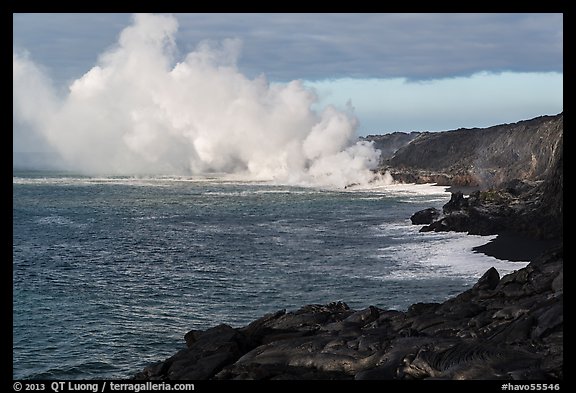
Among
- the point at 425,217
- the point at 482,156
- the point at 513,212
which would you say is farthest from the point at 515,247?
the point at 482,156

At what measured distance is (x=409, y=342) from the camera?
19.0m

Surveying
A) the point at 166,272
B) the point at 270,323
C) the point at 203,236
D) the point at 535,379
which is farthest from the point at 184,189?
the point at 535,379

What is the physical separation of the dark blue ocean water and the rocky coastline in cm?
467

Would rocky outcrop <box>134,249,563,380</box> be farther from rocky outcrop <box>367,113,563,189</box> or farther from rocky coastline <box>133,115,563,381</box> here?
rocky outcrop <box>367,113,563,189</box>

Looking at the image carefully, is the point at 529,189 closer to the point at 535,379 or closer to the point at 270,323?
the point at 270,323

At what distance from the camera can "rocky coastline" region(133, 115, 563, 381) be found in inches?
648

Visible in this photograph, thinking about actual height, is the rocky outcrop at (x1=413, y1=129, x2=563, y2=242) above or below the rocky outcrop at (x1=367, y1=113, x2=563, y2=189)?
below

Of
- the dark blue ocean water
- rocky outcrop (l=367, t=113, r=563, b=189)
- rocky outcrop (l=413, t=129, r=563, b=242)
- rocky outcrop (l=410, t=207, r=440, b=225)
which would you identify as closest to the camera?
the dark blue ocean water

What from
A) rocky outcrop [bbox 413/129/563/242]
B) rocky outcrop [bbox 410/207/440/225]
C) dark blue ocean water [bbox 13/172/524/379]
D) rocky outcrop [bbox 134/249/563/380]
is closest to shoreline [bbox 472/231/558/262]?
rocky outcrop [bbox 413/129/563/242]

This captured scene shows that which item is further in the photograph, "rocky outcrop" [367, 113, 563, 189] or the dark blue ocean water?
"rocky outcrop" [367, 113, 563, 189]

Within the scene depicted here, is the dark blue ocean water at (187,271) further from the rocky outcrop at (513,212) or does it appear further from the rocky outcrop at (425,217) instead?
the rocky outcrop at (513,212)

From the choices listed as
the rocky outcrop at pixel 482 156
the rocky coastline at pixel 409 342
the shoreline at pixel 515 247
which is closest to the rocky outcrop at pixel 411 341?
the rocky coastline at pixel 409 342

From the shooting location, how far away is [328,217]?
71.9m
